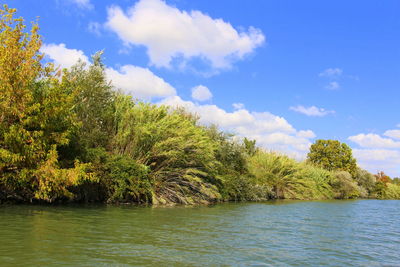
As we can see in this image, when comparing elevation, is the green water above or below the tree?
below

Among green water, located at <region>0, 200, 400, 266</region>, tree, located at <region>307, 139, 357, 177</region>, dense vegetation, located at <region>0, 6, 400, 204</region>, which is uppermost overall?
tree, located at <region>307, 139, 357, 177</region>

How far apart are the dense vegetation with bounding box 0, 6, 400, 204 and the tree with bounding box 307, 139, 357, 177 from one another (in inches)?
1235

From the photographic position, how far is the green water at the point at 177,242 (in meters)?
7.84

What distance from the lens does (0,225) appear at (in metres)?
10.9

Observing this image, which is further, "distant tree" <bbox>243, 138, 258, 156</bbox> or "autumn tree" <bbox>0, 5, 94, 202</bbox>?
"distant tree" <bbox>243, 138, 258, 156</bbox>

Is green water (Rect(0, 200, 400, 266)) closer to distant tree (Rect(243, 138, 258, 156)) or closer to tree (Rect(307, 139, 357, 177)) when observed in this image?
distant tree (Rect(243, 138, 258, 156))

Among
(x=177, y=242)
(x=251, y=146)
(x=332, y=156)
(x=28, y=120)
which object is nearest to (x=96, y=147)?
(x=28, y=120)

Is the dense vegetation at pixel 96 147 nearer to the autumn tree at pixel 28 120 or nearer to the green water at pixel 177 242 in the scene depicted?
the autumn tree at pixel 28 120

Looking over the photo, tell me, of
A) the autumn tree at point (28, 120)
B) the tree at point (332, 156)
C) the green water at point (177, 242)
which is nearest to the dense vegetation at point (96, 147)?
the autumn tree at point (28, 120)

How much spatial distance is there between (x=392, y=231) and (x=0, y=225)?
14938 millimetres

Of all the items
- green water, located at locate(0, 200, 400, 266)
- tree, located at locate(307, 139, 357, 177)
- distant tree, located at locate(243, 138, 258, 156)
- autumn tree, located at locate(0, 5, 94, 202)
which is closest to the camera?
green water, located at locate(0, 200, 400, 266)

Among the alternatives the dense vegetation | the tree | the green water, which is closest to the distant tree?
the dense vegetation

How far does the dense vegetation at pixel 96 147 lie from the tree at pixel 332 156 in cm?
3136

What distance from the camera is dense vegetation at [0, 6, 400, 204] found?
598 inches
